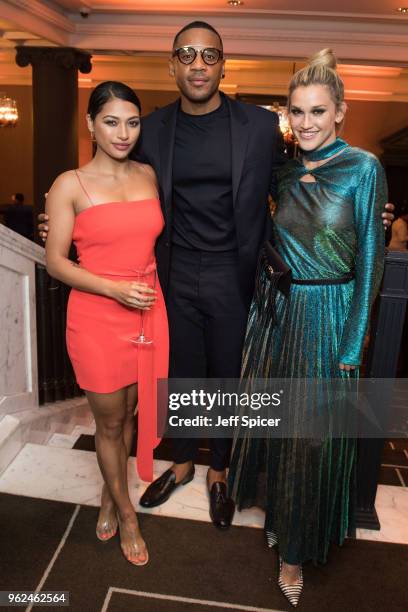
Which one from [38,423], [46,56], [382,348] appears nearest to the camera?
[382,348]

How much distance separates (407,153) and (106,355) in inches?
372

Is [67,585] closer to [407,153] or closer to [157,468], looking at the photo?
[157,468]

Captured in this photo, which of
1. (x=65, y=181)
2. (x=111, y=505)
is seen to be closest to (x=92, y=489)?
(x=111, y=505)

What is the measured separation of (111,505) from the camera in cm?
205

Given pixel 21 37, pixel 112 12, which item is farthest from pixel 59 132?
pixel 112 12

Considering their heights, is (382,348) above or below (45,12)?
below

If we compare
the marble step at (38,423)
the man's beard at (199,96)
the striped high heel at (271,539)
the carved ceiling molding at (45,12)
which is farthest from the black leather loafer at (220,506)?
the carved ceiling molding at (45,12)

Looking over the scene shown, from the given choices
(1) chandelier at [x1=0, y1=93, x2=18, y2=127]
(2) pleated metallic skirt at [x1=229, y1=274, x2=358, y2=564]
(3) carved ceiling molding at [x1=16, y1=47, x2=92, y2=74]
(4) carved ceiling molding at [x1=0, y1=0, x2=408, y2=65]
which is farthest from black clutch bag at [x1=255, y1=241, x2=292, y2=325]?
(1) chandelier at [x1=0, y1=93, x2=18, y2=127]

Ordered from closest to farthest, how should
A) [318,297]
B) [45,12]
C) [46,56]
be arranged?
[318,297] < [45,12] < [46,56]

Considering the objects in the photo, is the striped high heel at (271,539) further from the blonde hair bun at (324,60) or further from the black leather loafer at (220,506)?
the blonde hair bun at (324,60)

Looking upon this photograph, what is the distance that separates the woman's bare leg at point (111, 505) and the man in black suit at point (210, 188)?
389 millimetres

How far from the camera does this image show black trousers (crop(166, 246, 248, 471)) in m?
2.05

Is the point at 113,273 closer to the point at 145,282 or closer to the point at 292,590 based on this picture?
the point at 145,282

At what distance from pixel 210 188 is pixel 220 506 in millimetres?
1245
